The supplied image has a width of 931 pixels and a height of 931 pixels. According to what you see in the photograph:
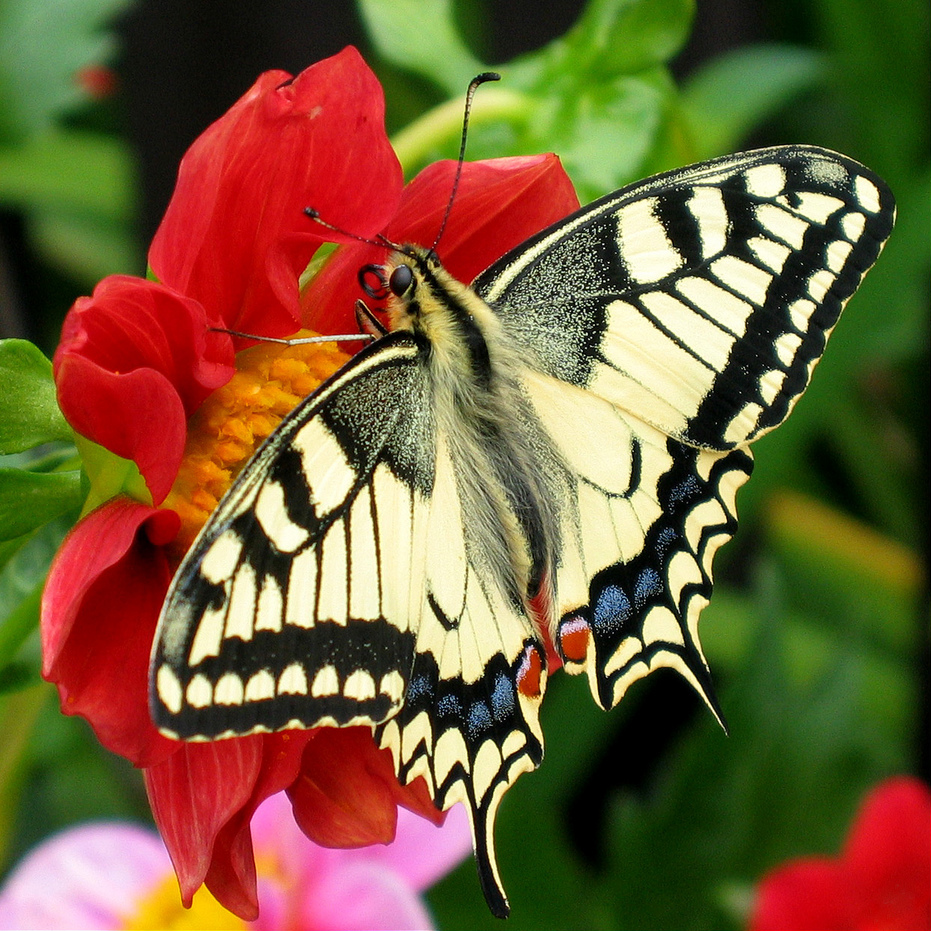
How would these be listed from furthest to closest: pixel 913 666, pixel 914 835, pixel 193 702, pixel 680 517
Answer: pixel 913 666
pixel 914 835
pixel 680 517
pixel 193 702

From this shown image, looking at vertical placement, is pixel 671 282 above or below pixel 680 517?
above

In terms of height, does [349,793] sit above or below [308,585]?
below

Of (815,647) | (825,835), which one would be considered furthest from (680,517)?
(815,647)

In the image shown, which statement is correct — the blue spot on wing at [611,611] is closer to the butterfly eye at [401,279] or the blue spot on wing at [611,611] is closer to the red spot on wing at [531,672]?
the red spot on wing at [531,672]

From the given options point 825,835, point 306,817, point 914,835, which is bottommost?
point 825,835

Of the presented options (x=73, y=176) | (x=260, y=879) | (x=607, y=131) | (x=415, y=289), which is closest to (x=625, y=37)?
(x=607, y=131)

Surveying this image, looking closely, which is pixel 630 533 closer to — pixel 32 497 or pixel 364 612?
pixel 364 612

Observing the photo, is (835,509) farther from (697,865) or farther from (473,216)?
(473,216)
